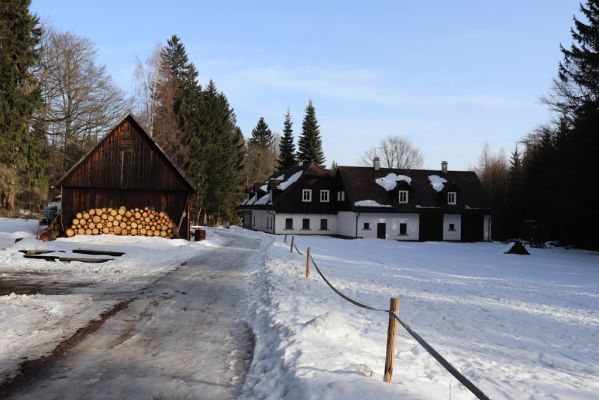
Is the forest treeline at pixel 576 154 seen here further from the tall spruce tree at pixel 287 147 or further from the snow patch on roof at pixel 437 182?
the tall spruce tree at pixel 287 147

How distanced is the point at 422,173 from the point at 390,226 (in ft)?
30.0

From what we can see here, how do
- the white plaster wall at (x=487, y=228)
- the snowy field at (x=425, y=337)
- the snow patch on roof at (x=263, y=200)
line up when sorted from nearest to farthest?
the snowy field at (x=425, y=337), the white plaster wall at (x=487, y=228), the snow patch on roof at (x=263, y=200)

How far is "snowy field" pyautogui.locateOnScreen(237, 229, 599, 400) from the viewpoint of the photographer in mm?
5547

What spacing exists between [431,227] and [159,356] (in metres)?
42.7

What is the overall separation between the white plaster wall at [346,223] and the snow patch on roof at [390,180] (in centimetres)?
504

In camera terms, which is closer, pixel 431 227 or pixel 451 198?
pixel 431 227

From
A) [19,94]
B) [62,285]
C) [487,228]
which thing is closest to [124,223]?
[62,285]

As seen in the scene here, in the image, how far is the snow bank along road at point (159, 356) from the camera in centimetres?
532

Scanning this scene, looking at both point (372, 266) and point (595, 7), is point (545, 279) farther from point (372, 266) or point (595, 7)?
point (595, 7)

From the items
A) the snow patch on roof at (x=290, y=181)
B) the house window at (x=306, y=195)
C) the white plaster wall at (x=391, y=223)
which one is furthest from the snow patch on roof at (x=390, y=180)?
the snow patch on roof at (x=290, y=181)

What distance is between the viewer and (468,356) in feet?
23.2

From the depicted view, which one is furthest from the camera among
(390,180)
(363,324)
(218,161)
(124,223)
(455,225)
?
(218,161)

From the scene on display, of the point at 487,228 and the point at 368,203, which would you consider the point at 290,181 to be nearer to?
the point at 368,203

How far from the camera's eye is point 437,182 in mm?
49375
